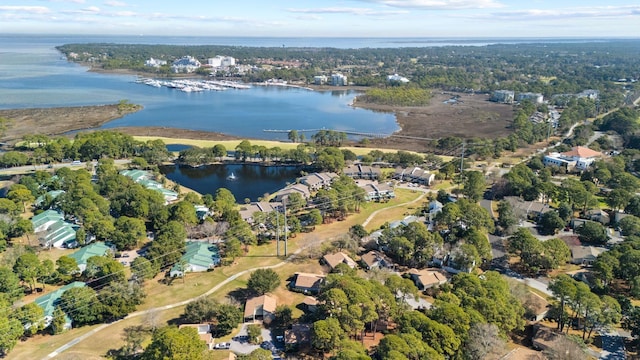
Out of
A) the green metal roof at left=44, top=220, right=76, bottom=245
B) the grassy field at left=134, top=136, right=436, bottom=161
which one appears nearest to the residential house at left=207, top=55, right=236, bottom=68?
the grassy field at left=134, top=136, right=436, bottom=161

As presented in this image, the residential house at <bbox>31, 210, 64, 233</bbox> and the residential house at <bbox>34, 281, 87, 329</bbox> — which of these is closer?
the residential house at <bbox>34, 281, 87, 329</bbox>

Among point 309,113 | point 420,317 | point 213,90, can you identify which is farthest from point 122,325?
point 213,90

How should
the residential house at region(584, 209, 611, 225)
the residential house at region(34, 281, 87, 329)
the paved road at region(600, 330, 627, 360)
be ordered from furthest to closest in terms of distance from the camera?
the residential house at region(584, 209, 611, 225), the residential house at region(34, 281, 87, 329), the paved road at region(600, 330, 627, 360)

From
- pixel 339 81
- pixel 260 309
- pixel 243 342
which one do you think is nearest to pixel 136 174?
pixel 260 309

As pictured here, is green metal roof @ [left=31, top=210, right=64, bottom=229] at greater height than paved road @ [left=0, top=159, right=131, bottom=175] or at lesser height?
lesser

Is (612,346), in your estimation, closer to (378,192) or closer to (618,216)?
(618,216)

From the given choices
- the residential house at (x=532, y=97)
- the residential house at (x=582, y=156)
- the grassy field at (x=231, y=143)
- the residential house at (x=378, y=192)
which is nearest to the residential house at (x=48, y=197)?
the grassy field at (x=231, y=143)

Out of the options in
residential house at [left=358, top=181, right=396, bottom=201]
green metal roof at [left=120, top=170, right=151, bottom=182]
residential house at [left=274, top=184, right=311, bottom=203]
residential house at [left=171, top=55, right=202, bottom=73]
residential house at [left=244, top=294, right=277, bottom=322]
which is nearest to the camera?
residential house at [left=244, top=294, right=277, bottom=322]

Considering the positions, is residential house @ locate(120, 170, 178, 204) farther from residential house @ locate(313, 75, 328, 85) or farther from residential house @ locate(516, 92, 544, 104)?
residential house @ locate(313, 75, 328, 85)
